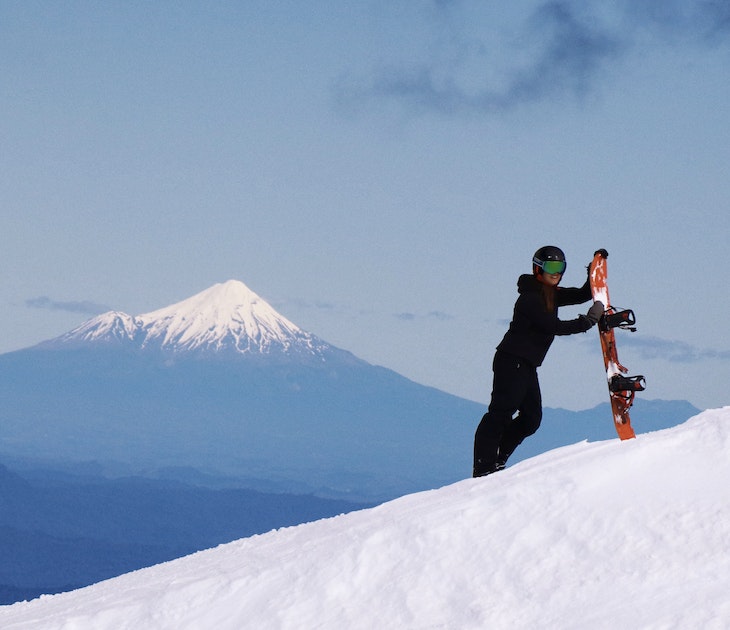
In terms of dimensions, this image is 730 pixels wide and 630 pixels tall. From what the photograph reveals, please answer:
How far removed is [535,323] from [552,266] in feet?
1.66

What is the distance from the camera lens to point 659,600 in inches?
232

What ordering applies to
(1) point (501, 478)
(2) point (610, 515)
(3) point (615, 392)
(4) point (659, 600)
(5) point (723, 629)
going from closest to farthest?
(5) point (723, 629) → (4) point (659, 600) → (2) point (610, 515) → (1) point (501, 478) → (3) point (615, 392)

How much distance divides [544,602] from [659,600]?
66 centimetres

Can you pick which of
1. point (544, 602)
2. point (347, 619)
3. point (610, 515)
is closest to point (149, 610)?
point (347, 619)

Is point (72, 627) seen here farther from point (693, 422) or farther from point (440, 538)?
point (693, 422)

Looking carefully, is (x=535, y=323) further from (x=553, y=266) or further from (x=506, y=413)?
(x=506, y=413)

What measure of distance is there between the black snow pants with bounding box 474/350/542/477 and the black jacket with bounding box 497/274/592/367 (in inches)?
4.0

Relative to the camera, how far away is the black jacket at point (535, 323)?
28.7 feet

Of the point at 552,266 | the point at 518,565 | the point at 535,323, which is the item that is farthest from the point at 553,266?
the point at 518,565

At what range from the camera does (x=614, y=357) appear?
8938 mm

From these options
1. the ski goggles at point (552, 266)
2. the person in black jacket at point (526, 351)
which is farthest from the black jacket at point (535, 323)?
the ski goggles at point (552, 266)

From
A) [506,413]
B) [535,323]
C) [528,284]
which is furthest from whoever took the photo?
[506,413]

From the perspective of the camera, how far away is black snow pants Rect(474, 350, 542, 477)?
8.97 metres

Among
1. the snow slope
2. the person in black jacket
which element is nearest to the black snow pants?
the person in black jacket
